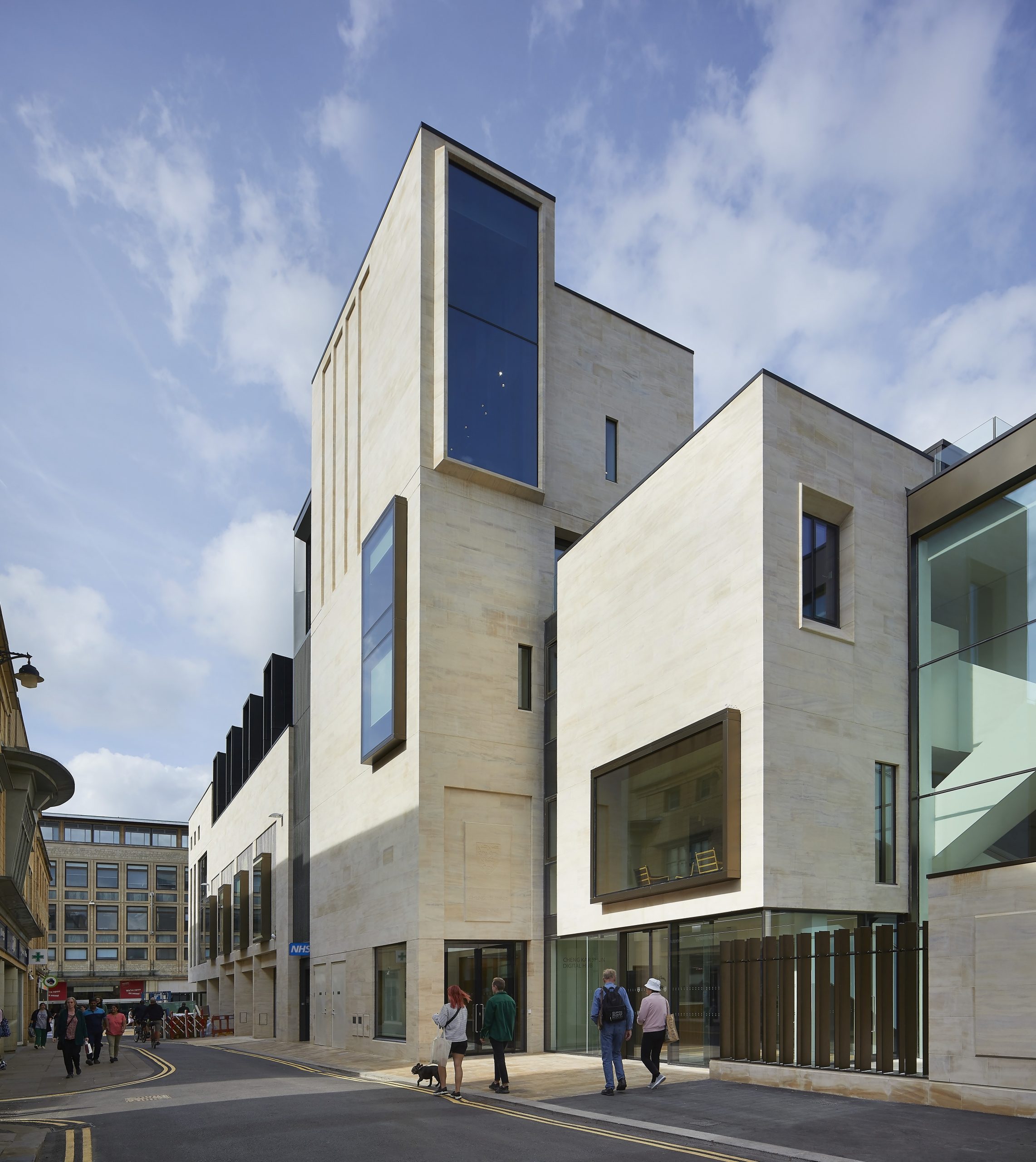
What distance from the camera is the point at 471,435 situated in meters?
28.7

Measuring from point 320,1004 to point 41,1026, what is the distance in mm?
15561

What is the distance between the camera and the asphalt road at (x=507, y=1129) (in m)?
10.2

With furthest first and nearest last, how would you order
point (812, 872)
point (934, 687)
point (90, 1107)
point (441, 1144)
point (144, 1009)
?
point (144, 1009) < point (934, 687) < point (812, 872) < point (90, 1107) < point (441, 1144)

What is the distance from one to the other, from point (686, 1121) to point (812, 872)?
6.84 metres

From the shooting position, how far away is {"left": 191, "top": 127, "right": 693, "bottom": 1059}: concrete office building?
86.6 feet

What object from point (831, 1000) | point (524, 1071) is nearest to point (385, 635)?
point (524, 1071)

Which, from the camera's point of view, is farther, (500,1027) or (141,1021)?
(141,1021)

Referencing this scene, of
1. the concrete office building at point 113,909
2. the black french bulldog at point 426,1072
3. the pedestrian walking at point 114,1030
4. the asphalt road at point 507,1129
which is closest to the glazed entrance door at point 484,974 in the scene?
the black french bulldog at point 426,1072

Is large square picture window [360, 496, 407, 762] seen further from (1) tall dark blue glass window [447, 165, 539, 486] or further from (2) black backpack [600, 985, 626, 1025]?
(2) black backpack [600, 985, 626, 1025]

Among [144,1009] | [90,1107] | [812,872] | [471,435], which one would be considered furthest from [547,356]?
[144,1009]

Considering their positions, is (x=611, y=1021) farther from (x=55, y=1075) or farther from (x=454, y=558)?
(x=55, y=1075)

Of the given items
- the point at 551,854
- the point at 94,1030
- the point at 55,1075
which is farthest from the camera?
the point at 94,1030

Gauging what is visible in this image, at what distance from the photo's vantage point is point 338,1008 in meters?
31.8

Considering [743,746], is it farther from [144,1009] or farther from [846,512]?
[144,1009]
